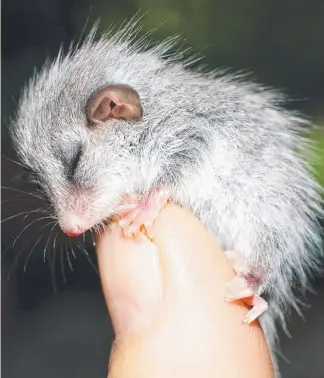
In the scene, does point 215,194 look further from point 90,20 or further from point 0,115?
point 0,115

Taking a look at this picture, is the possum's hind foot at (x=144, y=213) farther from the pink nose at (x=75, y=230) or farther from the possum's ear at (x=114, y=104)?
the possum's ear at (x=114, y=104)

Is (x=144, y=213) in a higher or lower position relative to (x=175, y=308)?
higher

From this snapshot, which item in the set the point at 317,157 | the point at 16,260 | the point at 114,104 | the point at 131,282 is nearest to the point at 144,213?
the point at 131,282

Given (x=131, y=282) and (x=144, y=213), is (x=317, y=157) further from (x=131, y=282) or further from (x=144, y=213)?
(x=131, y=282)

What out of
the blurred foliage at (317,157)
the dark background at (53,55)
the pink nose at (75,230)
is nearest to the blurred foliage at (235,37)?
the dark background at (53,55)

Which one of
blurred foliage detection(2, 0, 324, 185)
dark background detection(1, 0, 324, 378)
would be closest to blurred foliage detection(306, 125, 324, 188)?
dark background detection(1, 0, 324, 378)

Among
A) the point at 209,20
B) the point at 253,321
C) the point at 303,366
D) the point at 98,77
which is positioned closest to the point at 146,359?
the point at 253,321

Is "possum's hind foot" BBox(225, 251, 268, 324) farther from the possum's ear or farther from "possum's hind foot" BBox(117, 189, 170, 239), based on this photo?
the possum's ear
